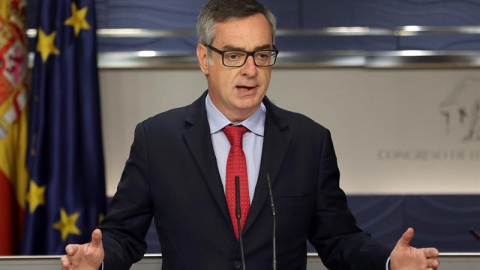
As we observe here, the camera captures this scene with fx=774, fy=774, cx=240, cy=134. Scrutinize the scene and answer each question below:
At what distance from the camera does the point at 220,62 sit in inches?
80.1

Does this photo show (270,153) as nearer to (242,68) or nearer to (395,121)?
(242,68)

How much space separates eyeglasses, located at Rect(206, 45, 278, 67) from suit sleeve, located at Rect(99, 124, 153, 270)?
0.35 meters

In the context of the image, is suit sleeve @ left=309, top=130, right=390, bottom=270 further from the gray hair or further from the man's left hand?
the gray hair

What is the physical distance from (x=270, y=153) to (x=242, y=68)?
26 centimetres

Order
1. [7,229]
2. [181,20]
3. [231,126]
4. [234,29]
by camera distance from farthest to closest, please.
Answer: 1. [181,20]
2. [7,229]
3. [231,126]
4. [234,29]

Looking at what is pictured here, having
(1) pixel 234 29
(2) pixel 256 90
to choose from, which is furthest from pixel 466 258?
(1) pixel 234 29

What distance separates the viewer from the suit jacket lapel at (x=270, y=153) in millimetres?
2016

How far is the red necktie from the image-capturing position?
2.04 m

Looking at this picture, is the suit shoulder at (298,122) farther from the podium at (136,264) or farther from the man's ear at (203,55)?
the podium at (136,264)

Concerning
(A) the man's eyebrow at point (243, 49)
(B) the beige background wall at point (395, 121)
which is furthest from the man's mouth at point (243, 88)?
(B) the beige background wall at point (395, 121)

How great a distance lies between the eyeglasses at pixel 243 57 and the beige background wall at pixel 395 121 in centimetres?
301

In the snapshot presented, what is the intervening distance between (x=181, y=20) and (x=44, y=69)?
0.93 m

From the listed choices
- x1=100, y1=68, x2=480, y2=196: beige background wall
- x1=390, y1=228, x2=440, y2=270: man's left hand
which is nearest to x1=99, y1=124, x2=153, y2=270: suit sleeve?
x1=390, y1=228, x2=440, y2=270: man's left hand

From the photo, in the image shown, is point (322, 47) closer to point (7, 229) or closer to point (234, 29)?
point (7, 229)
